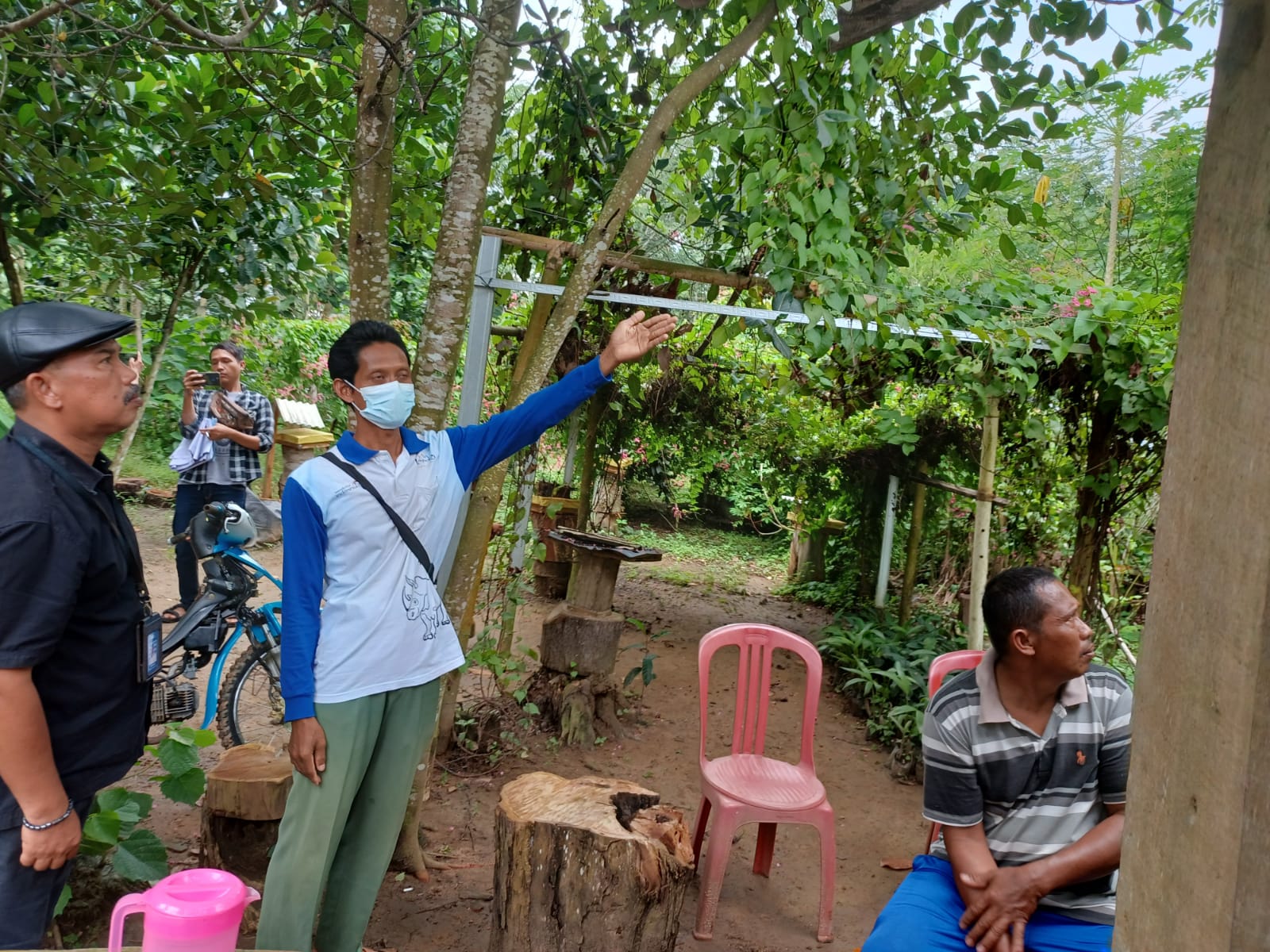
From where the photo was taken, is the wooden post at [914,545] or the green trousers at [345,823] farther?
the wooden post at [914,545]

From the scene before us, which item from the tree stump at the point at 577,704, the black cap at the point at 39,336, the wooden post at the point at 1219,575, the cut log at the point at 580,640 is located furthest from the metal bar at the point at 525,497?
the wooden post at the point at 1219,575

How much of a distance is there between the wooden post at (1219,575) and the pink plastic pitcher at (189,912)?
117 centimetres

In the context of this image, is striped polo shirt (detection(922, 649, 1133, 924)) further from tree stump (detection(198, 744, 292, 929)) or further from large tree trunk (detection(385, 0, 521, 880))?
tree stump (detection(198, 744, 292, 929))

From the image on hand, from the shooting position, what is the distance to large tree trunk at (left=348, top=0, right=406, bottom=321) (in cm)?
267

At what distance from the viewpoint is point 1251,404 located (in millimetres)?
818

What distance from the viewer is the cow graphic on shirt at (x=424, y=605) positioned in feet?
7.00

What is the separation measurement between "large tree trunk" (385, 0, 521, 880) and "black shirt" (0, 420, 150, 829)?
1.07m

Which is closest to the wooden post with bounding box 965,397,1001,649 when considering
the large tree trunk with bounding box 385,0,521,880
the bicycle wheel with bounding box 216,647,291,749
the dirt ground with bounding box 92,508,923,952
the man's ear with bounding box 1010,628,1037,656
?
the dirt ground with bounding box 92,508,923,952

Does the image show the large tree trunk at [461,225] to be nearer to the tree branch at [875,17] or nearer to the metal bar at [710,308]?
the metal bar at [710,308]

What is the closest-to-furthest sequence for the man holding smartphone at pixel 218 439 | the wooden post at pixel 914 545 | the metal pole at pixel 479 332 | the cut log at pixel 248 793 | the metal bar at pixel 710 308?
1. the cut log at pixel 248 793
2. the metal bar at pixel 710 308
3. the metal pole at pixel 479 332
4. the man holding smartphone at pixel 218 439
5. the wooden post at pixel 914 545

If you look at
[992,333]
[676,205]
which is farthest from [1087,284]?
[676,205]

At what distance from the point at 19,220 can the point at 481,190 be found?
269 cm

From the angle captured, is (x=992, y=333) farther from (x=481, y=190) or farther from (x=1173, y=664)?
(x=1173, y=664)

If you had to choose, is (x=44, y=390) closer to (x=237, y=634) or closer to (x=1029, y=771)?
(x=1029, y=771)
